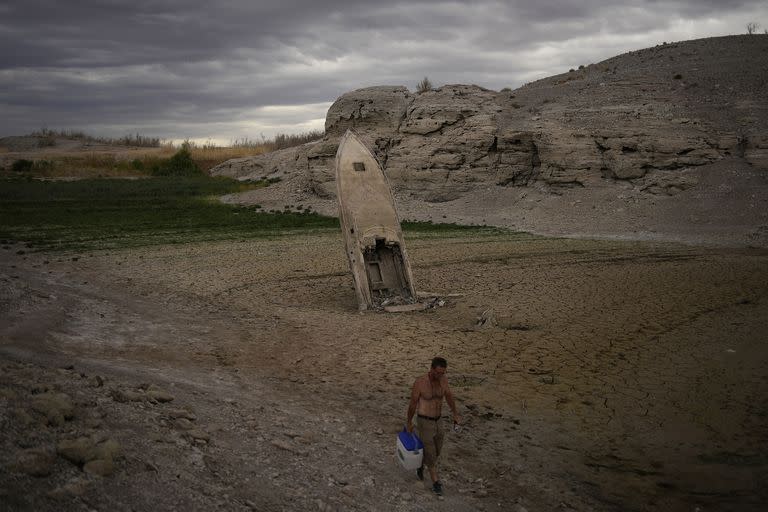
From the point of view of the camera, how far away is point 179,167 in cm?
5644

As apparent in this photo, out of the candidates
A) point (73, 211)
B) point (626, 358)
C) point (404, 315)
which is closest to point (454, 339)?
point (404, 315)

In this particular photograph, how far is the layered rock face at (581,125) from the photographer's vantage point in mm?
28266

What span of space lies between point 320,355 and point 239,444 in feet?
12.6

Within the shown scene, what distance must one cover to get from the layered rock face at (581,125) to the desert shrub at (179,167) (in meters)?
20.2

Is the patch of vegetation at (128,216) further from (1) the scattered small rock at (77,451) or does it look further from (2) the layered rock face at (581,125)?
(1) the scattered small rock at (77,451)

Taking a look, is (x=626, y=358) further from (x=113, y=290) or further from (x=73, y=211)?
(x=73, y=211)

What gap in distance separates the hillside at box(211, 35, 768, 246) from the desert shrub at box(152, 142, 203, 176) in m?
18.8

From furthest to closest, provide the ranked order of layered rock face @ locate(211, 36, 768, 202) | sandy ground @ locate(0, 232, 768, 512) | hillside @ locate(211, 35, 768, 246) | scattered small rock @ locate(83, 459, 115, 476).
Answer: layered rock face @ locate(211, 36, 768, 202)
hillside @ locate(211, 35, 768, 246)
sandy ground @ locate(0, 232, 768, 512)
scattered small rock @ locate(83, 459, 115, 476)

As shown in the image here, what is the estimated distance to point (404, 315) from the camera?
1339 cm

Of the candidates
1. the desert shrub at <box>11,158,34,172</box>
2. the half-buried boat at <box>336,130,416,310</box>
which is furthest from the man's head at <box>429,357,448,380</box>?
the desert shrub at <box>11,158,34,172</box>

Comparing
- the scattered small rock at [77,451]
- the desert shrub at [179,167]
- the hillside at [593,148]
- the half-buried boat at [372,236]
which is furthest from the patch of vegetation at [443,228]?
the desert shrub at [179,167]

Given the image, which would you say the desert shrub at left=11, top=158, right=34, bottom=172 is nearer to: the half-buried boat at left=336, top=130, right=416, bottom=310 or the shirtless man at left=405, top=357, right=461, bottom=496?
the half-buried boat at left=336, top=130, right=416, bottom=310

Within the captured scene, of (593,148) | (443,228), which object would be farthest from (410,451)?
(593,148)

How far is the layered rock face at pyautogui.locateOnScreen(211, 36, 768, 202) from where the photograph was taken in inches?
1113
